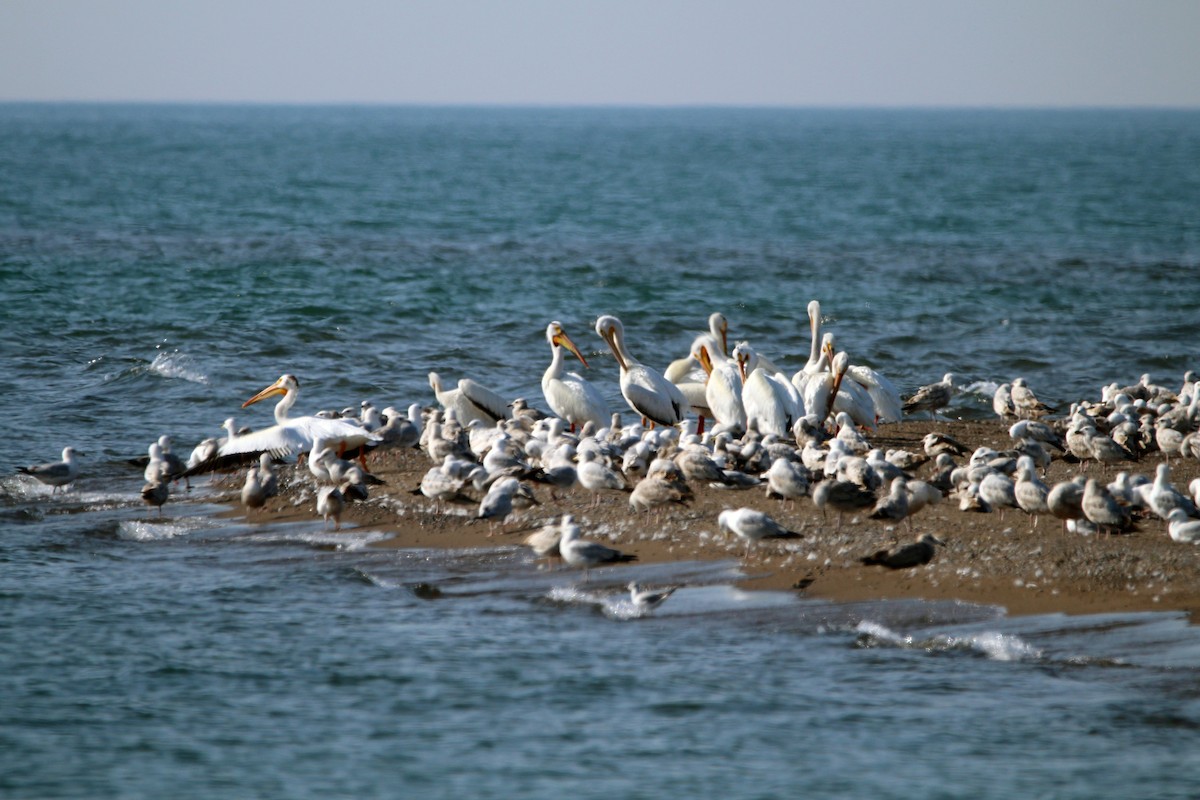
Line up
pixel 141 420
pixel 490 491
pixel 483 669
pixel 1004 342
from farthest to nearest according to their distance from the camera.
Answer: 1. pixel 1004 342
2. pixel 141 420
3. pixel 490 491
4. pixel 483 669

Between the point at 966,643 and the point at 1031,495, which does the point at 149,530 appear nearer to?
the point at 966,643

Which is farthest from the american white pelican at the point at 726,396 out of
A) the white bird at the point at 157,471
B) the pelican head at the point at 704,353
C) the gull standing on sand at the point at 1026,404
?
the white bird at the point at 157,471

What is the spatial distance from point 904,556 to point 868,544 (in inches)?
21.2

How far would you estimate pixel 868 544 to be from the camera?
940 cm

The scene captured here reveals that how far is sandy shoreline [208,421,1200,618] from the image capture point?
28.0ft

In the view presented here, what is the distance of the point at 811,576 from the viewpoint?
9.02 meters

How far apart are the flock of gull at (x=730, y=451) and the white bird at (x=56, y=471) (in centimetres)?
1

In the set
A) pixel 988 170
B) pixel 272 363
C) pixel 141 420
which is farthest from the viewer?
pixel 988 170

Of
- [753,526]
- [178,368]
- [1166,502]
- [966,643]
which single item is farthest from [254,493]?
[178,368]

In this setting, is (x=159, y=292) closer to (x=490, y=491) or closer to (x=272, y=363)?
(x=272, y=363)

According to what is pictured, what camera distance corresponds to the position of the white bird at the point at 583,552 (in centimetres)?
908

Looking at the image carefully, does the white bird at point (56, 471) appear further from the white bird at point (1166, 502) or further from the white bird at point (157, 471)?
the white bird at point (1166, 502)

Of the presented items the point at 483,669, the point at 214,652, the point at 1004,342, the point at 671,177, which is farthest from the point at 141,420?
the point at 671,177

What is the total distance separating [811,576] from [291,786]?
3.72 meters
